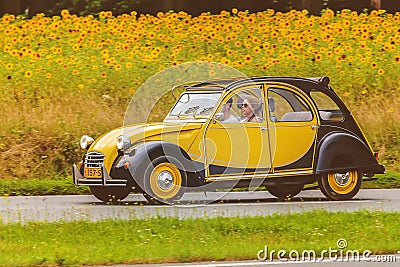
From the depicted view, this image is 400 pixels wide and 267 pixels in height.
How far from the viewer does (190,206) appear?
13.1 metres

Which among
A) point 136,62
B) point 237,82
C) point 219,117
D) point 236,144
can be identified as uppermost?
point 136,62

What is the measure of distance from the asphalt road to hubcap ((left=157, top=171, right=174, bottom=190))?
0.87 ft

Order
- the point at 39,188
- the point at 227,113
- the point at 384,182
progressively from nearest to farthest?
1. the point at 227,113
2. the point at 39,188
3. the point at 384,182

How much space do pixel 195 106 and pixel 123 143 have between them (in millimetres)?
1272

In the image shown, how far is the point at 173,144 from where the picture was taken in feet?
43.2

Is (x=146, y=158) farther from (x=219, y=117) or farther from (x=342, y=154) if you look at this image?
(x=342, y=154)

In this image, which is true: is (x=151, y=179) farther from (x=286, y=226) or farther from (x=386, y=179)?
(x=386, y=179)

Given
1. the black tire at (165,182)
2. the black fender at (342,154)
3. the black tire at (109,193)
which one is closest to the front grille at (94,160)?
the black tire at (109,193)

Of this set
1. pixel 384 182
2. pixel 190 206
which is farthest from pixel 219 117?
pixel 384 182

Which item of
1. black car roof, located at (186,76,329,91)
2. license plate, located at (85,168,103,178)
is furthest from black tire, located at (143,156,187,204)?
black car roof, located at (186,76,329,91)

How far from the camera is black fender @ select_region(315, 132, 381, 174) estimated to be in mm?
13672

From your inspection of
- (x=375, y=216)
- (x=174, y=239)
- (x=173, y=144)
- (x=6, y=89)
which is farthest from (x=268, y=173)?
(x=6, y=89)

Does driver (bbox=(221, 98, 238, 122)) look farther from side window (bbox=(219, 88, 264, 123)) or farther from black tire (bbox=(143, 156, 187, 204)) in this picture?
black tire (bbox=(143, 156, 187, 204))

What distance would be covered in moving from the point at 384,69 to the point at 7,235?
1116 cm
